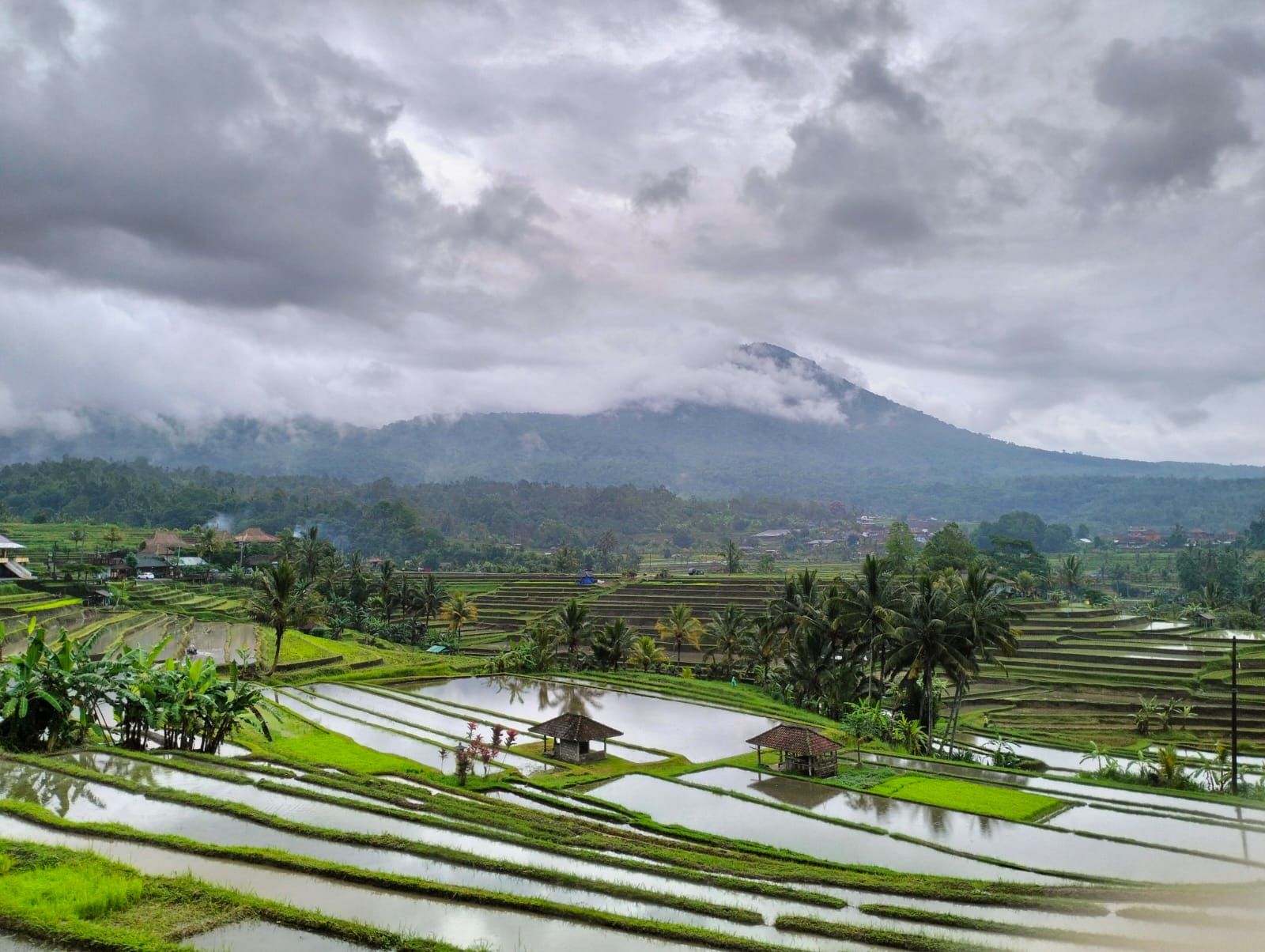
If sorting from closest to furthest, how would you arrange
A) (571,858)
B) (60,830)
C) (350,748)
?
(60,830) < (571,858) < (350,748)

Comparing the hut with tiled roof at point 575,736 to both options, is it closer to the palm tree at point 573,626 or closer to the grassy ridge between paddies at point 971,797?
the grassy ridge between paddies at point 971,797

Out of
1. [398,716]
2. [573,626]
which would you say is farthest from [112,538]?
[398,716]

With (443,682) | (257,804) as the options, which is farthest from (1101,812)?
(443,682)

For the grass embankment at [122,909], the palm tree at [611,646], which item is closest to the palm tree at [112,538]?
the palm tree at [611,646]

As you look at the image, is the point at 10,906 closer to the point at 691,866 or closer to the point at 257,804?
the point at 257,804

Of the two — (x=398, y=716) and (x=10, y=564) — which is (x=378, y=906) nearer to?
(x=398, y=716)

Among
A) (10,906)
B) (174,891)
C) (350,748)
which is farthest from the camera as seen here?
(350,748)

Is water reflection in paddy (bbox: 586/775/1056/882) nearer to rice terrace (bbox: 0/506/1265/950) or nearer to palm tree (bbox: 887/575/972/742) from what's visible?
rice terrace (bbox: 0/506/1265/950)
